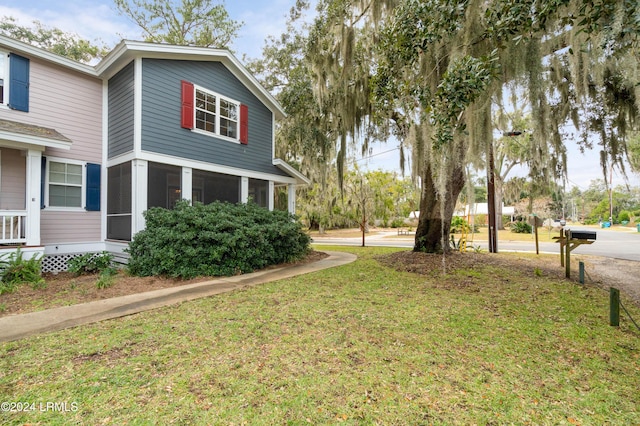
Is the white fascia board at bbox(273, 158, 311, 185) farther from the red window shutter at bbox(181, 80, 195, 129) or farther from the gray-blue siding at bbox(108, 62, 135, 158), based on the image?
the gray-blue siding at bbox(108, 62, 135, 158)

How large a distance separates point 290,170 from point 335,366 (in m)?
8.33

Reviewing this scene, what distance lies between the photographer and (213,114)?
8.52 meters

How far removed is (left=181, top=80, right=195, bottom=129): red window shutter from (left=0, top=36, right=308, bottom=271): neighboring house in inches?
1.0

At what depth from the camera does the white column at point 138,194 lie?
6.82 m

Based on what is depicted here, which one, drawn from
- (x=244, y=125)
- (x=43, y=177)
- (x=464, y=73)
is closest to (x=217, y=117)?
(x=244, y=125)

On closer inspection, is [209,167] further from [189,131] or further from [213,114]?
[213,114]

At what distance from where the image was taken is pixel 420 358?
109 inches

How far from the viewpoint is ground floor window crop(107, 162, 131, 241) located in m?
7.24

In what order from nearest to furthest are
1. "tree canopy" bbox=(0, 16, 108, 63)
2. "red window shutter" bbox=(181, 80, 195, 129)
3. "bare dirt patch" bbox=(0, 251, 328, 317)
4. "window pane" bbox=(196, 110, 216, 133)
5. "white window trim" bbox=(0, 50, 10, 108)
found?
"bare dirt patch" bbox=(0, 251, 328, 317) → "white window trim" bbox=(0, 50, 10, 108) → "red window shutter" bbox=(181, 80, 195, 129) → "window pane" bbox=(196, 110, 216, 133) → "tree canopy" bbox=(0, 16, 108, 63)

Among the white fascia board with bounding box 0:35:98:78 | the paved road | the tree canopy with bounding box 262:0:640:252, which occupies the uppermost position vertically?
the white fascia board with bounding box 0:35:98:78

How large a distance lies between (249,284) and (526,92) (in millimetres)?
5832

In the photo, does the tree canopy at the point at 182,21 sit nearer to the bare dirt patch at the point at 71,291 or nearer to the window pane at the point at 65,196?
the window pane at the point at 65,196

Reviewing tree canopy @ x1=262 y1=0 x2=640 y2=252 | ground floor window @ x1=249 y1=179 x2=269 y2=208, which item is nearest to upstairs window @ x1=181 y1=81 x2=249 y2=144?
ground floor window @ x1=249 y1=179 x2=269 y2=208

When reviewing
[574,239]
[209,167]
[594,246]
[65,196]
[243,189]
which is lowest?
[594,246]
